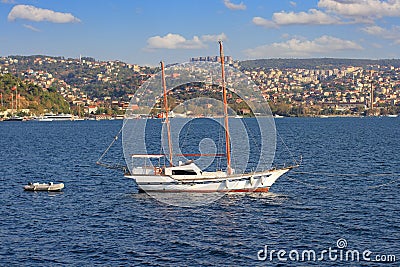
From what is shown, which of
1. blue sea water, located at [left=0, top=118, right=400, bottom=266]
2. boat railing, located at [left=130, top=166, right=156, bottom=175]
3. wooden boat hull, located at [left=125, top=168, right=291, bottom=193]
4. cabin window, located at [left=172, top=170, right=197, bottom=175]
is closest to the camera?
blue sea water, located at [left=0, top=118, right=400, bottom=266]

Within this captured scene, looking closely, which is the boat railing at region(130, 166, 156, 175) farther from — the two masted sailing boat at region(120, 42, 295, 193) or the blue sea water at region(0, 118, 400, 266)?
the blue sea water at region(0, 118, 400, 266)

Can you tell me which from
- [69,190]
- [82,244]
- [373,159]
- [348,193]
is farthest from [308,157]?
[82,244]

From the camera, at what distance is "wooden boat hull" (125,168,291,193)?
165 feet

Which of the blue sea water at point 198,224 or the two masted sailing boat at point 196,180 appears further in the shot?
the two masted sailing boat at point 196,180

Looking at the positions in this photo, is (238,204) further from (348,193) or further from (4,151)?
(4,151)

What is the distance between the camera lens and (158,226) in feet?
134

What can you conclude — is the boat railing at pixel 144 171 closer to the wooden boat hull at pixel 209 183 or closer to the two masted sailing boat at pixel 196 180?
the two masted sailing boat at pixel 196 180

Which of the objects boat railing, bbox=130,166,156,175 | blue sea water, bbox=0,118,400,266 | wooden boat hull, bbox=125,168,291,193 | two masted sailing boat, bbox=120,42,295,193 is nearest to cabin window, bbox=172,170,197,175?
two masted sailing boat, bbox=120,42,295,193

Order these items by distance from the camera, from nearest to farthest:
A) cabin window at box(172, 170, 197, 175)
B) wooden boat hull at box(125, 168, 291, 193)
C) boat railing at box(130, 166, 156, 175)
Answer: wooden boat hull at box(125, 168, 291, 193) → cabin window at box(172, 170, 197, 175) → boat railing at box(130, 166, 156, 175)

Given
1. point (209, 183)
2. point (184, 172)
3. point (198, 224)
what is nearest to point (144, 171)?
point (184, 172)

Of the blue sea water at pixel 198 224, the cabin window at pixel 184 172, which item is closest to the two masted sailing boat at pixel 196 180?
the cabin window at pixel 184 172

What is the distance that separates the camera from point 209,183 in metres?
50.3

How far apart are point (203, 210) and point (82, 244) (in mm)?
11977

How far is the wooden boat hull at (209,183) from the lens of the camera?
165 ft
